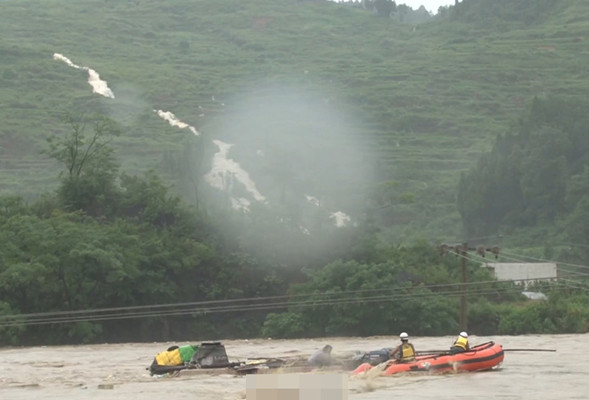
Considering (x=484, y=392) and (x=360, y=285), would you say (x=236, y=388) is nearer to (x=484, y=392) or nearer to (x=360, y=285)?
(x=484, y=392)

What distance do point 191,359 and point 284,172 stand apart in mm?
50630

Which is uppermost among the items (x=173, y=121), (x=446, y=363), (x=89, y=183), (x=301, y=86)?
(x=301, y=86)

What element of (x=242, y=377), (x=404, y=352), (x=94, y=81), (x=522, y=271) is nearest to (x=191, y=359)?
(x=242, y=377)

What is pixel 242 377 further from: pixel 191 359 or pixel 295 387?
pixel 295 387

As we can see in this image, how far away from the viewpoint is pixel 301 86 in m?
136

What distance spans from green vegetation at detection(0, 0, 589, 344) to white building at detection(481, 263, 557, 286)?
1.73 m

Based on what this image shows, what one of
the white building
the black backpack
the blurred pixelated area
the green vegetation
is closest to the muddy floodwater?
the black backpack

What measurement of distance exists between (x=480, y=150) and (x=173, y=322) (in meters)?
56.8

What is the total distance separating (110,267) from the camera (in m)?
51.6

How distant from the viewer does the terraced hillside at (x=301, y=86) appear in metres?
91.1

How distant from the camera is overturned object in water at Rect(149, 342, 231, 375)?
34.2 m

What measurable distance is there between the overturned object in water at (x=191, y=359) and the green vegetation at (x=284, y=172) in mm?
15421

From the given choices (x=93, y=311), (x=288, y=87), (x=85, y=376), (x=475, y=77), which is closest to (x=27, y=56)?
(x=288, y=87)

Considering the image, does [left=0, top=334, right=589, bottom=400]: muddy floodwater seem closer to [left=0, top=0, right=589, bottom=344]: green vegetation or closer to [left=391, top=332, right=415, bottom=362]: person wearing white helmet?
[left=391, top=332, right=415, bottom=362]: person wearing white helmet
